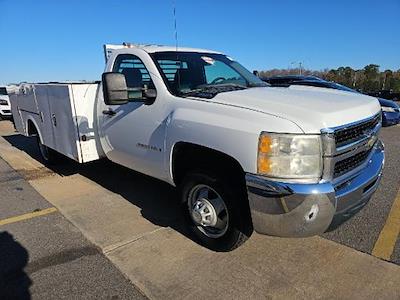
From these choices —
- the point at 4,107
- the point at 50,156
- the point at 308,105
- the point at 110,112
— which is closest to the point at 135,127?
the point at 110,112

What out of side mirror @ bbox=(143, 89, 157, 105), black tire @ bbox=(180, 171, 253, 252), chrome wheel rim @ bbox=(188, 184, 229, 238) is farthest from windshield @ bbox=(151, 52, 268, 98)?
chrome wheel rim @ bbox=(188, 184, 229, 238)

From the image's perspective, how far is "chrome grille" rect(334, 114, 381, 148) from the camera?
2.75 meters

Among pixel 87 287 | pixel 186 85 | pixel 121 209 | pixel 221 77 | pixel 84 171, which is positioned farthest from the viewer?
pixel 84 171

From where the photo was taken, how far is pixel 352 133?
2926mm

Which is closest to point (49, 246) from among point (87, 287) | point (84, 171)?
point (87, 287)

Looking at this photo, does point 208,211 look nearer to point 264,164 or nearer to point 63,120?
A: point 264,164

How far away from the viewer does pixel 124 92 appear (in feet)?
11.4

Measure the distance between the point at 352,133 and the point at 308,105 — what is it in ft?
1.42

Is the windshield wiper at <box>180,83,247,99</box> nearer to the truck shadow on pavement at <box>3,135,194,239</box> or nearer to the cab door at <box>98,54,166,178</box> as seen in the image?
the cab door at <box>98,54,166,178</box>

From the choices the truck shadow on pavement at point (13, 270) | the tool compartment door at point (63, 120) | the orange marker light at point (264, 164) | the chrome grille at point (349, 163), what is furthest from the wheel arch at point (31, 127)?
the chrome grille at point (349, 163)

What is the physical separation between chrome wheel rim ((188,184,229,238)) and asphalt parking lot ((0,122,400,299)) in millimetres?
218

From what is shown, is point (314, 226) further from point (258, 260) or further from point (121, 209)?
point (121, 209)

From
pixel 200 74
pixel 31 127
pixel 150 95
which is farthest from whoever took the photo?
pixel 31 127

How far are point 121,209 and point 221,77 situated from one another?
82.4 inches
